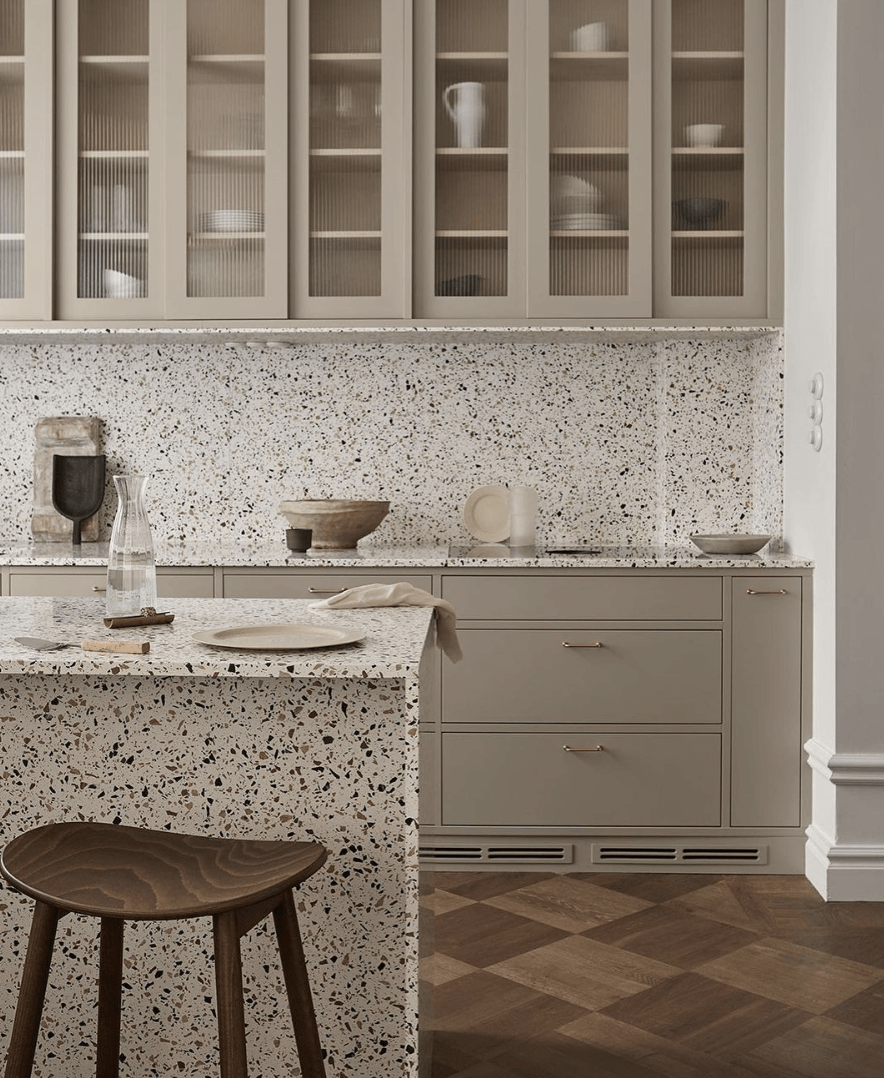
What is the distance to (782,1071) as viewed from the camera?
6.61 feet

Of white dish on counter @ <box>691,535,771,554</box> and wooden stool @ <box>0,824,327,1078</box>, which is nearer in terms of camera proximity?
wooden stool @ <box>0,824,327,1078</box>

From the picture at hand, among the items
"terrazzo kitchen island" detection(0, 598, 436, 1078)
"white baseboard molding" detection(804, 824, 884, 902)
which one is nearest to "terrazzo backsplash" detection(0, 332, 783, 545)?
"white baseboard molding" detection(804, 824, 884, 902)

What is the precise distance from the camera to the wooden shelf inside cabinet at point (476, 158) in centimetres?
332

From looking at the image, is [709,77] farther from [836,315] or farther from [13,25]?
[13,25]

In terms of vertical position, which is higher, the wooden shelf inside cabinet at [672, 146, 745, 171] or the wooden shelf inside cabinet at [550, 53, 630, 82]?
the wooden shelf inside cabinet at [550, 53, 630, 82]

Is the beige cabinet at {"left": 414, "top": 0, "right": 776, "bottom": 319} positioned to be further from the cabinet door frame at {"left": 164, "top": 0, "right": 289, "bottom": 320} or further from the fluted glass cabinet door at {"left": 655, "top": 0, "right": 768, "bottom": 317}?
the cabinet door frame at {"left": 164, "top": 0, "right": 289, "bottom": 320}

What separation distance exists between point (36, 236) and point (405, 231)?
3.61ft

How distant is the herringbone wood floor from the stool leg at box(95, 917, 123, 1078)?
0.51 meters

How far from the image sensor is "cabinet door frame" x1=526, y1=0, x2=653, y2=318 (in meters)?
3.29

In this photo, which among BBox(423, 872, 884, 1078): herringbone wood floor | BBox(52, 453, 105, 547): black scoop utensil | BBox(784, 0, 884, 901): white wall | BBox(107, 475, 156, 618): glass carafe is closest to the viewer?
BBox(107, 475, 156, 618): glass carafe

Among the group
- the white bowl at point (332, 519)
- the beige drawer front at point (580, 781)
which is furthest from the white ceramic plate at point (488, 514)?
the beige drawer front at point (580, 781)

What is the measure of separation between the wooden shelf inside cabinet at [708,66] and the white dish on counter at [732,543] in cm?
134

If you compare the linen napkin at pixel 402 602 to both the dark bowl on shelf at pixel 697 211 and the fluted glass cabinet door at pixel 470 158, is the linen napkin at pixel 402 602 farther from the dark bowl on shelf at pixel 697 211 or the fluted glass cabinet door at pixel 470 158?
the dark bowl on shelf at pixel 697 211

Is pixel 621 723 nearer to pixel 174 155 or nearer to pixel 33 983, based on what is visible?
pixel 33 983
